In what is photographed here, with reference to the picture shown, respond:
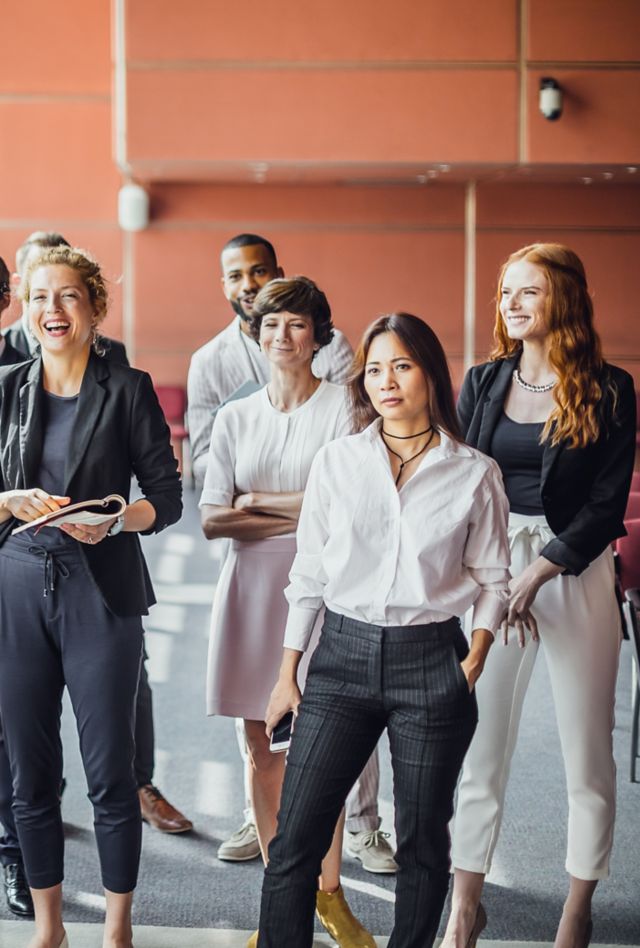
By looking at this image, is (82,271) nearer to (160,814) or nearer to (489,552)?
(489,552)

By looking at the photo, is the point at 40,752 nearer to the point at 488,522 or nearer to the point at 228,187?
the point at 488,522

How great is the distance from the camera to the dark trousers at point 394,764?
6.88ft

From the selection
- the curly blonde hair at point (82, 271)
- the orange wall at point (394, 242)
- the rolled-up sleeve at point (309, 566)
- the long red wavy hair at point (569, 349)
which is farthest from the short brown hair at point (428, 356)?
the orange wall at point (394, 242)

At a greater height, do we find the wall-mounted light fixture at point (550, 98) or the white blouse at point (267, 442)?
the wall-mounted light fixture at point (550, 98)

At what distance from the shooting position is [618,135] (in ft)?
32.0

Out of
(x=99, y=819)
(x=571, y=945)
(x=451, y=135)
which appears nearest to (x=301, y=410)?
(x=99, y=819)

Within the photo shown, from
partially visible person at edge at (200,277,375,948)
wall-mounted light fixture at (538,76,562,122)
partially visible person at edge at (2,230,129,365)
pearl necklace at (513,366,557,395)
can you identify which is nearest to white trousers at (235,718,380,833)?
partially visible person at edge at (200,277,375,948)

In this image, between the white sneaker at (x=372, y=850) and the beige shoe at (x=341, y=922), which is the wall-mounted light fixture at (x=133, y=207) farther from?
the beige shoe at (x=341, y=922)

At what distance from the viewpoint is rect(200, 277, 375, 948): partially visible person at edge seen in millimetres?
2729

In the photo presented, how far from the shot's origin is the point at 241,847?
3.23m

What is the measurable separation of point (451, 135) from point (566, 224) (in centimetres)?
188

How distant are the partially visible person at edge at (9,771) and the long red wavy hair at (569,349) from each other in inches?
42.1

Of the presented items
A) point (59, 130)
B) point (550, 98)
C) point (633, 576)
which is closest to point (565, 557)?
Result: point (633, 576)

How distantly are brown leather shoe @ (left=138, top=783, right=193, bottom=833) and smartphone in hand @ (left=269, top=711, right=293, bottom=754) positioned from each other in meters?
1.20
